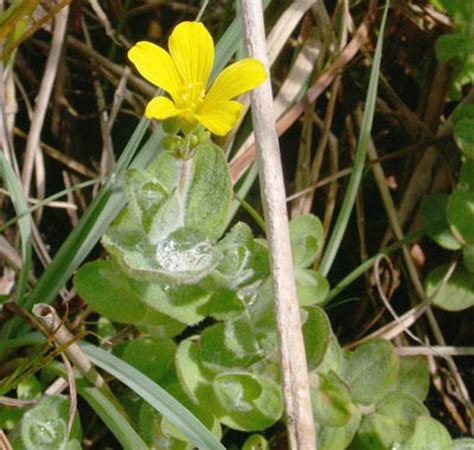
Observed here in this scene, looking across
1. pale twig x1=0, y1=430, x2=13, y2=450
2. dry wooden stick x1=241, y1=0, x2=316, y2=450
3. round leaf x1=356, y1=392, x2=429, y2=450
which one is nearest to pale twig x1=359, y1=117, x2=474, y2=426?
round leaf x1=356, y1=392, x2=429, y2=450

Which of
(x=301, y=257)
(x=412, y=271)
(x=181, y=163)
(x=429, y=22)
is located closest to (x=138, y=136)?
(x=181, y=163)

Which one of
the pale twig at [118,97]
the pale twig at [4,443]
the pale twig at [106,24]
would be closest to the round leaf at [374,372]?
the pale twig at [4,443]

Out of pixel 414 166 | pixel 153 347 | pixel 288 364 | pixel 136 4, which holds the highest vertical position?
pixel 136 4

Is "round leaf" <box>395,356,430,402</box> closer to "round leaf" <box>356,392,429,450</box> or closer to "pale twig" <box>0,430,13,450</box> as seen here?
"round leaf" <box>356,392,429,450</box>

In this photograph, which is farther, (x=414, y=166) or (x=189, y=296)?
(x=414, y=166)

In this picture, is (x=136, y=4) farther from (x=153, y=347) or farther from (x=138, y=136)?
(x=153, y=347)

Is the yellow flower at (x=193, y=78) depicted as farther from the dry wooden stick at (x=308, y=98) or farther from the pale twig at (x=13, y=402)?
the pale twig at (x=13, y=402)
